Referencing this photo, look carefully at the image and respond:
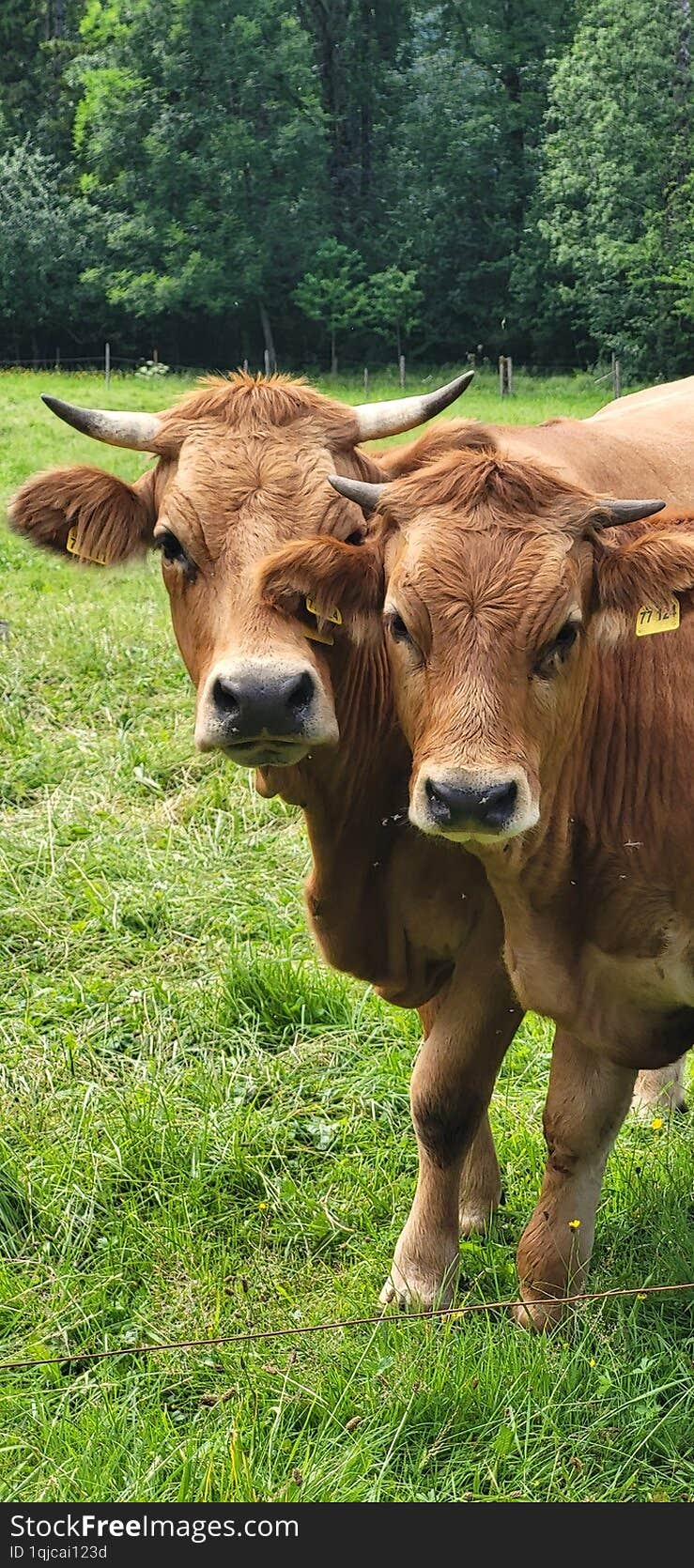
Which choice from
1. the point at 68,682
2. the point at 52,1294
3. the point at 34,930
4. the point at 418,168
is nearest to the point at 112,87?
the point at 418,168

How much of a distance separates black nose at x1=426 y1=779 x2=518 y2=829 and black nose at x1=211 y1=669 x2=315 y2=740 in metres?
0.58

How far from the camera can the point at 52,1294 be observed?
13.5 ft

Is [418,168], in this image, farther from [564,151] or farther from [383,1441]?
[383,1441]

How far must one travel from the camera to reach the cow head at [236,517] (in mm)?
3434

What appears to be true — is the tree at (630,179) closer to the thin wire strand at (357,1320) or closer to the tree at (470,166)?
the tree at (470,166)

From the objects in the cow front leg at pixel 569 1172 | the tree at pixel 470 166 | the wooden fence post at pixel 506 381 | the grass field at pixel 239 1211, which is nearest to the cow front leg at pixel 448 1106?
the grass field at pixel 239 1211

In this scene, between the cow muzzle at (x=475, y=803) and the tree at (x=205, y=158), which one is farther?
the tree at (x=205, y=158)

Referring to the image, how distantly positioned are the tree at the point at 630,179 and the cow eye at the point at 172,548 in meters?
31.5

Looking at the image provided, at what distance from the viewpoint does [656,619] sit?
11.0 feet

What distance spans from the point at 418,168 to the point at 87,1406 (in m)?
39.2

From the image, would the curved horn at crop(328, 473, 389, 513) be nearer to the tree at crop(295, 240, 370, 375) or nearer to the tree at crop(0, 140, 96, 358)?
the tree at crop(295, 240, 370, 375)

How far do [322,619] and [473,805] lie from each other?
90 centimetres

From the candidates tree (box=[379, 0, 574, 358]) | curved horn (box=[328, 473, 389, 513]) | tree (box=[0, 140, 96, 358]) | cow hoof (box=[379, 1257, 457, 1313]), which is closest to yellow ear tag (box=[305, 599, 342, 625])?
curved horn (box=[328, 473, 389, 513])

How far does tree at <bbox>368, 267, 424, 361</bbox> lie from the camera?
3556cm
